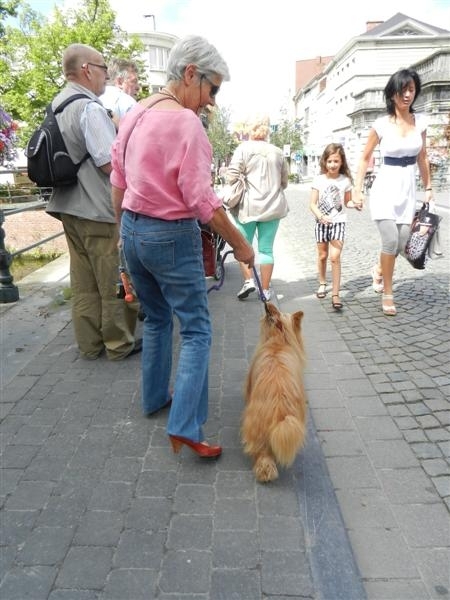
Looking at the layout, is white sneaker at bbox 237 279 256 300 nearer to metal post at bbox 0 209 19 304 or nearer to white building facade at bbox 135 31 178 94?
metal post at bbox 0 209 19 304

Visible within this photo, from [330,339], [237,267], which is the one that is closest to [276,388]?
[330,339]

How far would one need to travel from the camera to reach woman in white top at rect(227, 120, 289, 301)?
17.6 feet

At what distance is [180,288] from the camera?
100.0 inches

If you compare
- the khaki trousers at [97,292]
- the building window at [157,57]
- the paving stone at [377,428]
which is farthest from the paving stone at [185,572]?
the building window at [157,57]

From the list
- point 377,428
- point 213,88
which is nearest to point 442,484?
point 377,428

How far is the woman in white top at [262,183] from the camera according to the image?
5.37m

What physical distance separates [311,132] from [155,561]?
81863 millimetres

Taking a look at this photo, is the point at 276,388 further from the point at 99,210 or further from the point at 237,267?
the point at 237,267

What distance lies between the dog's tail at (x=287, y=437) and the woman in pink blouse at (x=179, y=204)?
0.53 metres

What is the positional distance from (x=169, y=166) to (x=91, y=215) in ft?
5.29

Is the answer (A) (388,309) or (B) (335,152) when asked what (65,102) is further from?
(A) (388,309)

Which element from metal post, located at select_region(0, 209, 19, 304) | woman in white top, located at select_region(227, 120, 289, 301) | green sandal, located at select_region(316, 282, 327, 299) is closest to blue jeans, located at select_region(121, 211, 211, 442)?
woman in white top, located at select_region(227, 120, 289, 301)

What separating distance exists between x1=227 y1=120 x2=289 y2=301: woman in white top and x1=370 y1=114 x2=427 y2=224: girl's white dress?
1.08 meters

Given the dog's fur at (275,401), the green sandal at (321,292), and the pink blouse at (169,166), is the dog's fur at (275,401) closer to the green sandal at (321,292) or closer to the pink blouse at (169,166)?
the pink blouse at (169,166)
